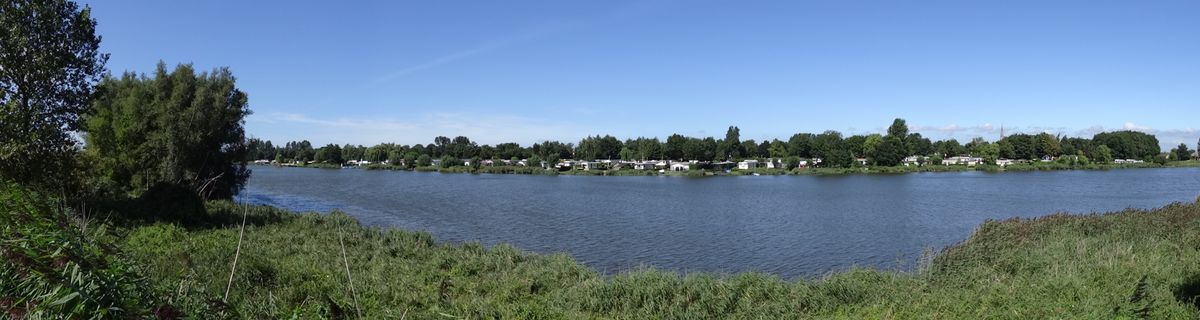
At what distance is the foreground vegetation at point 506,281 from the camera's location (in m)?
4.93

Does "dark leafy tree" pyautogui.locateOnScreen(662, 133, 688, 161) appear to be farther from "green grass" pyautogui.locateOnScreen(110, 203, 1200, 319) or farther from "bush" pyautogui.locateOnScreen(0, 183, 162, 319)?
"bush" pyautogui.locateOnScreen(0, 183, 162, 319)

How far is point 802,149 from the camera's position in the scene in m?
132

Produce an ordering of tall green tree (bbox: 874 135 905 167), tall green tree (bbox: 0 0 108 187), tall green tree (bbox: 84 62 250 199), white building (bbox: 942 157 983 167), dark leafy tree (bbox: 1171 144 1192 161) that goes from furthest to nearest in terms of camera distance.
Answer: dark leafy tree (bbox: 1171 144 1192 161) < white building (bbox: 942 157 983 167) < tall green tree (bbox: 874 135 905 167) < tall green tree (bbox: 84 62 250 199) < tall green tree (bbox: 0 0 108 187)

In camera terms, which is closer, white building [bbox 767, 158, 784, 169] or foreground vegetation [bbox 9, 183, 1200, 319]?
foreground vegetation [bbox 9, 183, 1200, 319]

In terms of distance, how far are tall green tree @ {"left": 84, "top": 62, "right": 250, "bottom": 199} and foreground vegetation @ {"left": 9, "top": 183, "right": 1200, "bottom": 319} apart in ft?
45.3

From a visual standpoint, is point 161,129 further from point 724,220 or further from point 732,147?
point 732,147

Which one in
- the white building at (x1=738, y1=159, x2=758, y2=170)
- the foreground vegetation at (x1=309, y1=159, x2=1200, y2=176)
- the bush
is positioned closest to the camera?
the bush

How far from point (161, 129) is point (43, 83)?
15425 millimetres

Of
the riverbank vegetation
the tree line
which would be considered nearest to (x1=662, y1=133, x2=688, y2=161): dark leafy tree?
the tree line

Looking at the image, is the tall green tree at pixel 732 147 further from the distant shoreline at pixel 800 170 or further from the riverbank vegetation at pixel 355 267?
the riverbank vegetation at pixel 355 267

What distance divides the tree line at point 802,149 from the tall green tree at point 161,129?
82.9 m

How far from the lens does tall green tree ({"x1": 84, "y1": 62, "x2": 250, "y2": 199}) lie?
2911 cm

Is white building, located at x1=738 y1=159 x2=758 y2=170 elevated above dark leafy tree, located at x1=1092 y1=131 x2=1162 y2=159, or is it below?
below

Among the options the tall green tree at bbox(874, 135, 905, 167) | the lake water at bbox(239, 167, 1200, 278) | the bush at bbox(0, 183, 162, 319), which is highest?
the tall green tree at bbox(874, 135, 905, 167)
